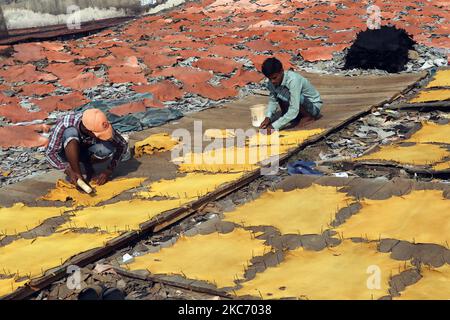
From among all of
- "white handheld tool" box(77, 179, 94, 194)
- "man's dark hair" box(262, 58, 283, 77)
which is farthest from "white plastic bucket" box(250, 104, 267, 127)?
"white handheld tool" box(77, 179, 94, 194)

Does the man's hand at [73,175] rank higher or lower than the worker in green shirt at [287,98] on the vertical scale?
lower

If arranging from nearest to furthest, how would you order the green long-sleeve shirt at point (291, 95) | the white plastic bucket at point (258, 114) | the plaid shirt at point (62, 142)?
the plaid shirt at point (62, 142) < the green long-sleeve shirt at point (291, 95) < the white plastic bucket at point (258, 114)

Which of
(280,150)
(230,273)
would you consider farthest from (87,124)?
(230,273)

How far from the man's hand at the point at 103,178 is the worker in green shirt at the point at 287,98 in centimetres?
178

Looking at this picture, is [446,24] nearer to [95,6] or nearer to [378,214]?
[95,6]

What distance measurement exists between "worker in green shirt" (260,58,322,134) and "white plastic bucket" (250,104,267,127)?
16 cm

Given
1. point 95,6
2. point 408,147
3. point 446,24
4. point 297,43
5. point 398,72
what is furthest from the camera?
point 95,6

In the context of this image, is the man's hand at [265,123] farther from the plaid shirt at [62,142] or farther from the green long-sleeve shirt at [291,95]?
the plaid shirt at [62,142]

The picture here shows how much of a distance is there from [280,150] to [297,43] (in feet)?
19.2

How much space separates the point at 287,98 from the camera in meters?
6.41

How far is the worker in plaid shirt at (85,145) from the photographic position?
499 cm

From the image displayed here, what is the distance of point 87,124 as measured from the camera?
5004mm

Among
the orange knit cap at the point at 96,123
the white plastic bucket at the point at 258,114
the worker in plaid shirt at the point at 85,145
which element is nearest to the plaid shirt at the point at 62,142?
the worker in plaid shirt at the point at 85,145

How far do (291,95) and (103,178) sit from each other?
7.06 feet
